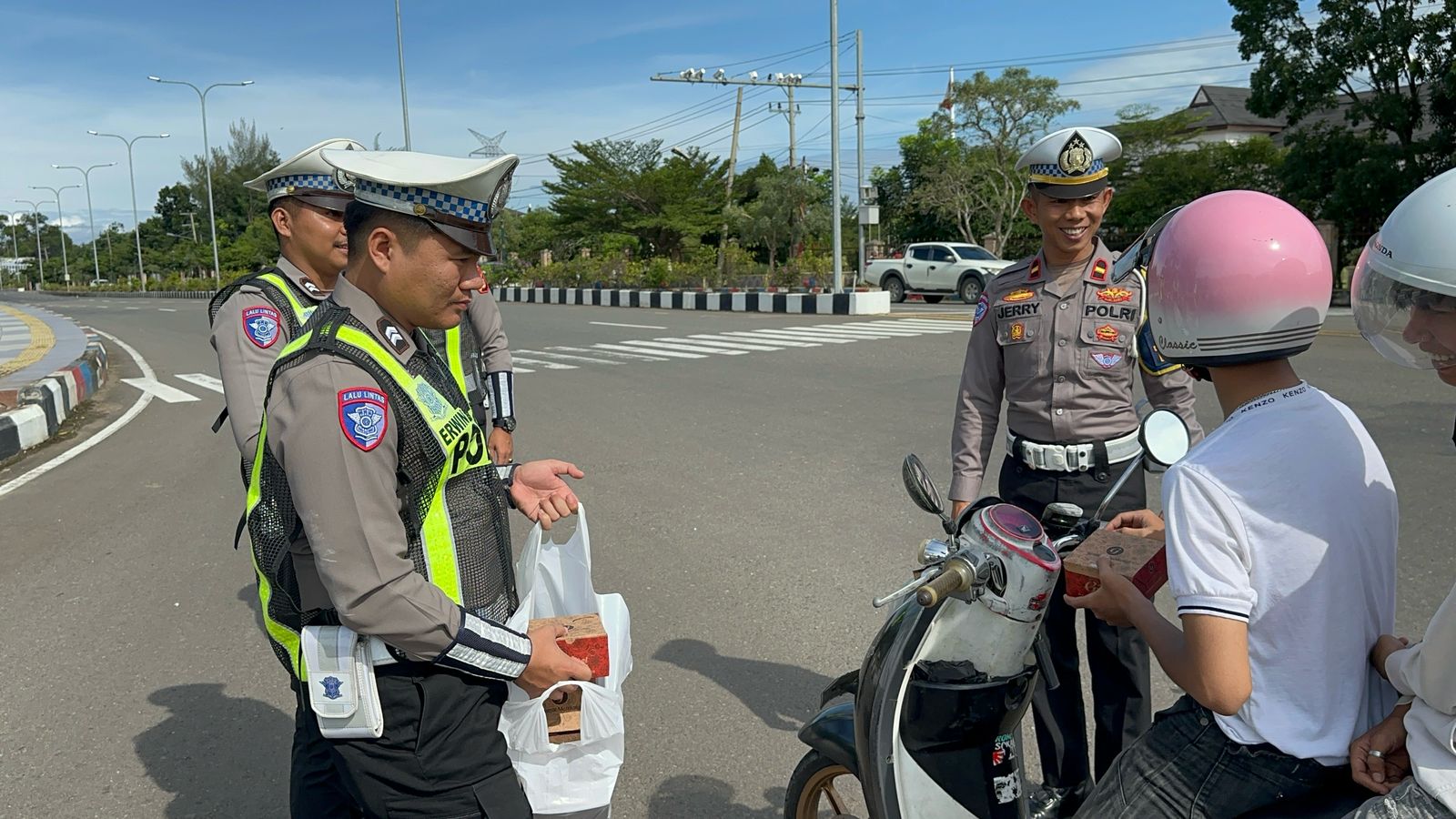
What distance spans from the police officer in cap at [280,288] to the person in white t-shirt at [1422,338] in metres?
2.10

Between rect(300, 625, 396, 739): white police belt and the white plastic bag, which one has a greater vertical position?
rect(300, 625, 396, 739): white police belt

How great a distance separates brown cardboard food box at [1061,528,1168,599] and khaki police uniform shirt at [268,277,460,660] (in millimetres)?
1003

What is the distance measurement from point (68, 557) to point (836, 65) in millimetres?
18757

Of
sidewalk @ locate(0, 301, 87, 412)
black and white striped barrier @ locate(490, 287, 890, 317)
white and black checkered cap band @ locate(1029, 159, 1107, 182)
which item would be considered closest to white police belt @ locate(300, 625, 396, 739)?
white and black checkered cap band @ locate(1029, 159, 1107, 182)

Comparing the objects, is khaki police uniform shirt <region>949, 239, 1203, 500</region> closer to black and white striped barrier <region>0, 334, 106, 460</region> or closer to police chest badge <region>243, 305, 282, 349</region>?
police chest badge <region>243, 305, 282, 349</region>

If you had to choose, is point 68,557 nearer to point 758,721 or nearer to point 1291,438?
point 758,721

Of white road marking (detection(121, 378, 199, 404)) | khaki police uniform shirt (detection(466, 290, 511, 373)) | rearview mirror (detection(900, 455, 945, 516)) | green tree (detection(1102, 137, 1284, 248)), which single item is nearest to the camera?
rearview mirror (detection(900, 455, 945, 516))

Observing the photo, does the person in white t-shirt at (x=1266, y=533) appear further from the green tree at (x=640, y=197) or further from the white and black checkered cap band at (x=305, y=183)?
the green tree at (x=640, y=197)

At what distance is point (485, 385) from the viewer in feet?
14.1

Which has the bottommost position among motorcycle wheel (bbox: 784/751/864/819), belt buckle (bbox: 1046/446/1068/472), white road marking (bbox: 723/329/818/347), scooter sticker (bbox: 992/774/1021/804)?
motorcycle wheel (bbox: 784/751/864/819)

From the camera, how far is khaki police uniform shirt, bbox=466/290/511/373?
4254 mm

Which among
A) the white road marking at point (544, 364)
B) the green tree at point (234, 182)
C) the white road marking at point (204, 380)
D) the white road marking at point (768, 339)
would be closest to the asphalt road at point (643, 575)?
the white road marking at point (204, 380)

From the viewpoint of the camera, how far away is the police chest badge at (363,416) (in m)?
1.58

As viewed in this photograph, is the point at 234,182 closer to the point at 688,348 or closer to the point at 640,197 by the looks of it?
the point at 640,197
